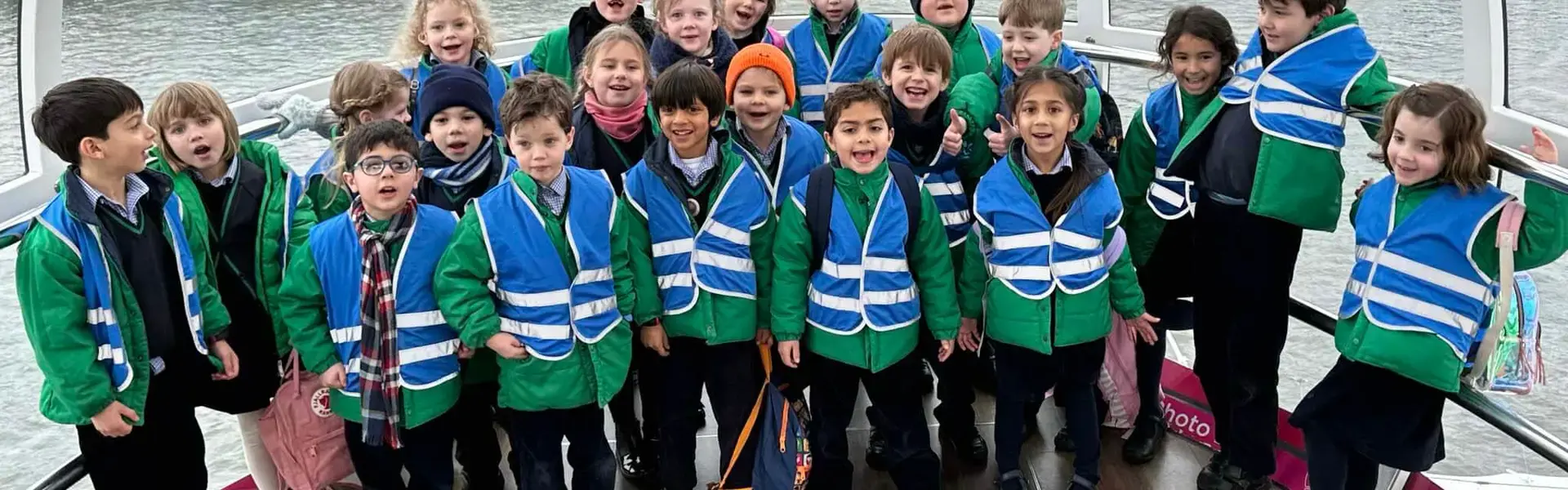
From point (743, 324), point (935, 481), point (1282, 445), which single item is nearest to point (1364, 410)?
point (1282, 445)

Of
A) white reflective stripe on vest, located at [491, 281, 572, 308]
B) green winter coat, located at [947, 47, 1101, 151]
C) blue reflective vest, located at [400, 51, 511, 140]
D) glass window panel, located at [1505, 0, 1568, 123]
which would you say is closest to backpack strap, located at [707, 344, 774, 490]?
white reflective stripe on vest, located at [491, 281, 572, 308]

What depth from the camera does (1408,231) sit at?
2.42m

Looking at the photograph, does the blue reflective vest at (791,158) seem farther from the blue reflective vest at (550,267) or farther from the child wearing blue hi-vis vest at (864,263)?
the blue reflective vest at (550,267)

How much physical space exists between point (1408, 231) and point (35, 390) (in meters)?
4.81

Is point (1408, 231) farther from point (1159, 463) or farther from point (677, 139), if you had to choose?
point (677, 139)

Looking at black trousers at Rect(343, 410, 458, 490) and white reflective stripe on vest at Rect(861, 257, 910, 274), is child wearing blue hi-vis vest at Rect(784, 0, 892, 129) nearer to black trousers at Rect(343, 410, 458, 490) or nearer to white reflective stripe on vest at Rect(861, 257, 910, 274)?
white reflective stripe on vest at Rect(861, 257, 910, 274)

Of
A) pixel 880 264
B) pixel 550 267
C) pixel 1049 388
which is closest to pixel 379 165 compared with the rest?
pixel 550 267

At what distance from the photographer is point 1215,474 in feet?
10.2

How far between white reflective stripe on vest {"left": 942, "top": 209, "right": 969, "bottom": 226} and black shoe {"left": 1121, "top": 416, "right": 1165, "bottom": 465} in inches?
31.8

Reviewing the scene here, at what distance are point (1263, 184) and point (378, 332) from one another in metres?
2.08

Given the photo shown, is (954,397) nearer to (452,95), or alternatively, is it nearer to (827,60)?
(827,60)

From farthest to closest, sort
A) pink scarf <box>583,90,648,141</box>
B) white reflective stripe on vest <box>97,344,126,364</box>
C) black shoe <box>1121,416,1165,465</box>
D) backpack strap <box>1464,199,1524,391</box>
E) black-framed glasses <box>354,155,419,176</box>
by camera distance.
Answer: black shoe <box>1121,416,1165,465</box> → pink scarf <box>583,90,648,141</box> → black-framed glasses <box>354,155,419,176</box> → white reflective stripe on vest <box>97,344,126,364</box> → backpack strap <box>1464,199,1524,391</box>

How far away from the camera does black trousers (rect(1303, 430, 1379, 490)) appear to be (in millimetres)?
2646

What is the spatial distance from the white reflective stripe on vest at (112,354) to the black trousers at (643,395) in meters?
1.14
